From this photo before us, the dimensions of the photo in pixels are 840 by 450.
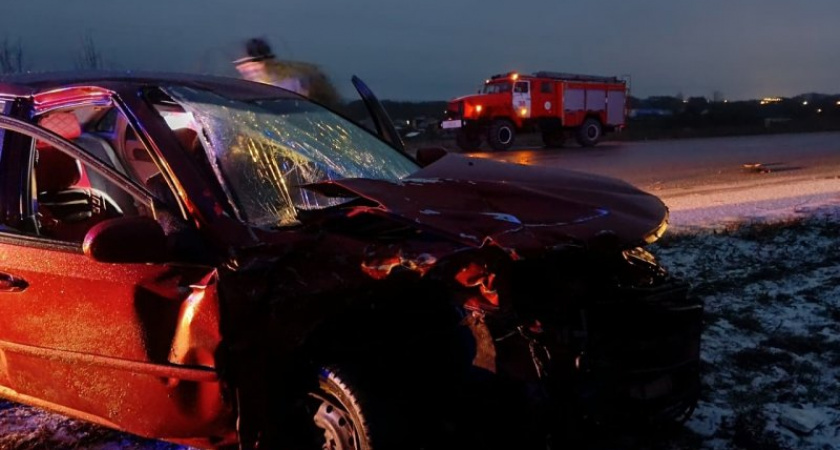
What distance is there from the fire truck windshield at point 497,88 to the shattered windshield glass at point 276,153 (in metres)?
20.9

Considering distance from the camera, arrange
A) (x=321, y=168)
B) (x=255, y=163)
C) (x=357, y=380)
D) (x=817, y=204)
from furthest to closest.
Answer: (x=817, y=204)
(x=321, y=168)
(x=255, y=163)
(x=357, y=380)

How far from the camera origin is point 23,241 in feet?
9.48

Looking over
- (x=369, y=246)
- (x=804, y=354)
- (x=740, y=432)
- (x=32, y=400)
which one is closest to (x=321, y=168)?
(x=369, y=246)

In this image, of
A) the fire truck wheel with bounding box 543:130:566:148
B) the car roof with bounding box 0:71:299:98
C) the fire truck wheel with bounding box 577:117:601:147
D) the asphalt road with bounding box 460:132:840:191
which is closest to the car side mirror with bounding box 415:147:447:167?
the car roof with bounding box 0:71:299:98

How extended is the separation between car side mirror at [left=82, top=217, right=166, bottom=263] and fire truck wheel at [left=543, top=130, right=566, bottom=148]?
2422cm

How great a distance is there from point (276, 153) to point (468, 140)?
822 inches

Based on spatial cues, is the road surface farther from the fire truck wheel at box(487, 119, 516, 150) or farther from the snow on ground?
the fire truck wheel at box(487, 119, 516, 150)

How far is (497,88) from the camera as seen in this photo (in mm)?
24453

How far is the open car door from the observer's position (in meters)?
4.32

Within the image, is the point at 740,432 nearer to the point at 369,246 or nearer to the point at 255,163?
the point at 369,246

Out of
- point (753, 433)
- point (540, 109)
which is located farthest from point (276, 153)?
point (540, 109)

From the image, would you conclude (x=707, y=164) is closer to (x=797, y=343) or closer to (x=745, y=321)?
(x=745, y=321)

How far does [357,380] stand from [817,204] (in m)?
7.72

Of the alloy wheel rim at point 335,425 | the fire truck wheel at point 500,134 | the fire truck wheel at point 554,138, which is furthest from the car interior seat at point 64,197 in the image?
the fire truck wheel at point 554,138
